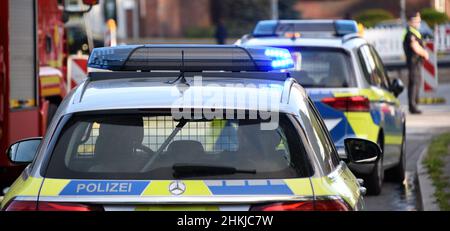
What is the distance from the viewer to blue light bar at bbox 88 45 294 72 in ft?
22.4

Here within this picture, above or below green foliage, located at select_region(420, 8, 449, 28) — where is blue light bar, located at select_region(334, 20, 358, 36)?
above

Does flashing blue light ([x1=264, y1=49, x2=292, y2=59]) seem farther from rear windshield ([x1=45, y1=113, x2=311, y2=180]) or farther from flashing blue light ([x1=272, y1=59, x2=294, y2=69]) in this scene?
rear windshield ([x1=45, y1=113, x2=311, y2=180])

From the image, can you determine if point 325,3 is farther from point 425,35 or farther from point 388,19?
point 425,35

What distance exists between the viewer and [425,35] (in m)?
31.6

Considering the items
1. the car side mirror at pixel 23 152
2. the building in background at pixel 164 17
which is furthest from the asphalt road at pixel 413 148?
the building in background at pixel 164 17

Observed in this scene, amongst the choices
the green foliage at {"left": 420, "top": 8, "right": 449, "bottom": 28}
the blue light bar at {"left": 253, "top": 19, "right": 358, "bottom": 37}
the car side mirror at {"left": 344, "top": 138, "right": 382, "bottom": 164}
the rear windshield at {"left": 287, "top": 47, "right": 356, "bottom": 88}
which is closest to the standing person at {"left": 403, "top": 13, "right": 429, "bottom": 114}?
the blue light bar at {"left": 253, "top": 19, "right": 358, "bottom": 37}

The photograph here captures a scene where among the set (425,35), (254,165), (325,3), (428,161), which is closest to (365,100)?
(428,161)

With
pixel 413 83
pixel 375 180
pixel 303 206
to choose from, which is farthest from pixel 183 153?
pixel 413 83

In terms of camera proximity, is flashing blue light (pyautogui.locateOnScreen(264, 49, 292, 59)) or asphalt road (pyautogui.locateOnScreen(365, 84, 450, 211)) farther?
asphalt road (pyautogui.locateOnScreen(365, 84, 450, 211))

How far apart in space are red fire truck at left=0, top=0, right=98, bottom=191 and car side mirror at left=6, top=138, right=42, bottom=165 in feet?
16.9

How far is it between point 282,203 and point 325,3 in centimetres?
4882

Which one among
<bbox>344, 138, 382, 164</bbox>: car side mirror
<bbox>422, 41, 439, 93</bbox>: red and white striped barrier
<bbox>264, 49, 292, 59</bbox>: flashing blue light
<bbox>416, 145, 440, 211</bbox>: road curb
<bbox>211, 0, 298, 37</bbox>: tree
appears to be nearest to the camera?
<bbox>264, 49, 292, 59</bbox>: flashing blue light

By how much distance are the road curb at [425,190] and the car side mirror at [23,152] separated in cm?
461
